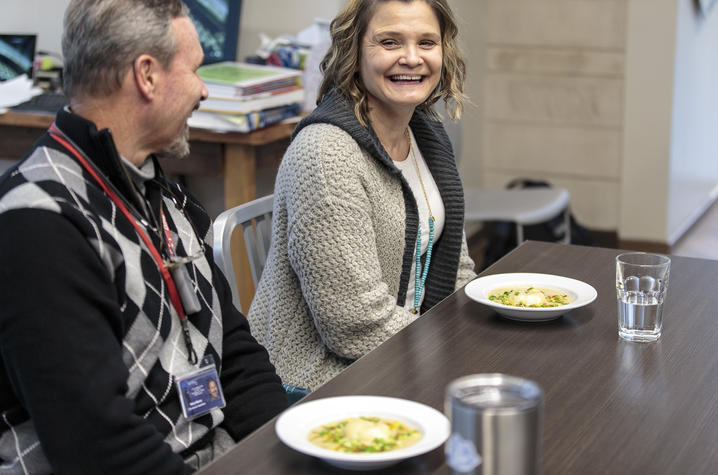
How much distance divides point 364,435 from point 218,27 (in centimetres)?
256

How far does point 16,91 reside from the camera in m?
3.22

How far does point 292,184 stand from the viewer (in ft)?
5.71

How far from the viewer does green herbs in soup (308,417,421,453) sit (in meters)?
1.10

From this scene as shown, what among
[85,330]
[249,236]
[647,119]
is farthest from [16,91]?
[647,119]

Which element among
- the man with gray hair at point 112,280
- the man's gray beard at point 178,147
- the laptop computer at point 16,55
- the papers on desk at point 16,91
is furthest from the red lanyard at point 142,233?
the laptop computer at point 16,55

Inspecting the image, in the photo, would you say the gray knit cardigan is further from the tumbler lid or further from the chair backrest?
the tumbler lid

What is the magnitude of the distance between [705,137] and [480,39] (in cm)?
134

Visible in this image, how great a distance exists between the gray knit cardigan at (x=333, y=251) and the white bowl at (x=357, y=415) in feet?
1.64

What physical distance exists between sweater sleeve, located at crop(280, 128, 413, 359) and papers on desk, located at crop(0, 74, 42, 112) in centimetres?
178

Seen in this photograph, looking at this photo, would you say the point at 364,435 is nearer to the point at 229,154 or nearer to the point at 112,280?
the point at 112,280

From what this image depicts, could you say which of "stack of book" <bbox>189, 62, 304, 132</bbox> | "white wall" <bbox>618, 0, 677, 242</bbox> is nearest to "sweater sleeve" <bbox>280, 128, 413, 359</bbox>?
"stack of book" <bbox>189, 62, 304, 132</bbox>

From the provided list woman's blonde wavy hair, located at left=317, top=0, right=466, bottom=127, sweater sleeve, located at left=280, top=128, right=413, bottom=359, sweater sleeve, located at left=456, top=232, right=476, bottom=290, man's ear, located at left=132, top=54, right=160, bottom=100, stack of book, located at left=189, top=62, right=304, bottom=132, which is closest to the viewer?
man's ear, located at left=132, top=54, right=160, bottom=100

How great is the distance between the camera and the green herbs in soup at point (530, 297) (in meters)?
1.60

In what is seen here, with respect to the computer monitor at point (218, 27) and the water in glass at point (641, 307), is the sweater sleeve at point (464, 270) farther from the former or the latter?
the computer monitor at point (218, 27)
